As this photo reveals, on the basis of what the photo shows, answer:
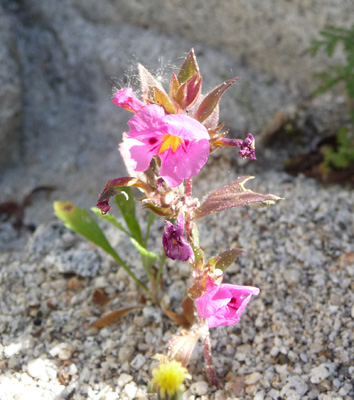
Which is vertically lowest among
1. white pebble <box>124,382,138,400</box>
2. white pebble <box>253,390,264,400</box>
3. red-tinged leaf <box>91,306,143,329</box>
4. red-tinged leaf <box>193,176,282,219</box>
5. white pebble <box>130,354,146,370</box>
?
white pebble <box>253,390,264,400</box>

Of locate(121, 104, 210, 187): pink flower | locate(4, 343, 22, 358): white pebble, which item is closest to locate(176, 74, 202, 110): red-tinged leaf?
locate(121, 104, 210, 187): pink flower

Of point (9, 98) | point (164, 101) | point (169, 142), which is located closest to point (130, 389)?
point (169, 142)

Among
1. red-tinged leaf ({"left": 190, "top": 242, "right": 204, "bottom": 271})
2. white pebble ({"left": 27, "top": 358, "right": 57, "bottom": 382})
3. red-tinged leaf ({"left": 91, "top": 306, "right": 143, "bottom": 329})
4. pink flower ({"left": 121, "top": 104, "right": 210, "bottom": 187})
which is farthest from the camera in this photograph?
red-tinged leaf ({"left": 91, "top": 306, "right": 143, "bottom": 329})

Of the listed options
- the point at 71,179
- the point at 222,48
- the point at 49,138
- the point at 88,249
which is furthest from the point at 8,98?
the point at 222,48

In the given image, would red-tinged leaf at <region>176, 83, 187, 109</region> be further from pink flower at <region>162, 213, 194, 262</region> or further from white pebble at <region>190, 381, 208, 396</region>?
white pebble at <region>190, 381, 208, 396</region>

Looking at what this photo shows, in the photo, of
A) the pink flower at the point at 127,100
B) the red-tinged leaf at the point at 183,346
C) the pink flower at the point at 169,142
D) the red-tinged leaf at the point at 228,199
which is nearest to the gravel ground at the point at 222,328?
the red-tinged leaf at the point at 183,346

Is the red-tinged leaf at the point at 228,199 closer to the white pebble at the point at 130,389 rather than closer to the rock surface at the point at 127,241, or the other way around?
the rock surface at the point at 127,241

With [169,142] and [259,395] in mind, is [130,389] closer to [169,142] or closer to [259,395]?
[259,395]

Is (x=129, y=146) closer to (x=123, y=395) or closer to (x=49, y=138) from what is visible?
(x=123, y=395)

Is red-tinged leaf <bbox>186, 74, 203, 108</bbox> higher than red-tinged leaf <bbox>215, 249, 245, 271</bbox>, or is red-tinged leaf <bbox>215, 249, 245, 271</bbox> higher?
red-tinged leaf <bbox>186, 74, 203, 108</bbox>
